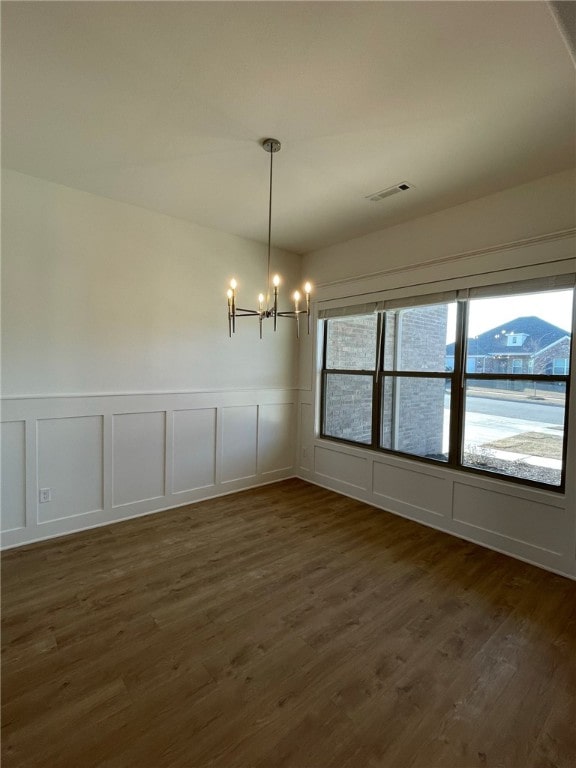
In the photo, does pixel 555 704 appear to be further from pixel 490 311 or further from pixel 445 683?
Result: pixel 490 311

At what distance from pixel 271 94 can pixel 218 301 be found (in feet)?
7.50

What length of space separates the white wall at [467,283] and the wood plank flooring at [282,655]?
0.28 m

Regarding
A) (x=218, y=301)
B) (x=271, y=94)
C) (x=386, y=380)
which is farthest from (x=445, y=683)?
(x=218, y=301)

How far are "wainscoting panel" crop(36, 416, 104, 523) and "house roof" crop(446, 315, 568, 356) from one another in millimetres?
3511

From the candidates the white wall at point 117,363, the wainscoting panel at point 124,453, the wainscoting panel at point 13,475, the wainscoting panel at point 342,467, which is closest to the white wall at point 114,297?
the white wall at point 117,363

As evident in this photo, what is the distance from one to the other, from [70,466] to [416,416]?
3310 millimetres

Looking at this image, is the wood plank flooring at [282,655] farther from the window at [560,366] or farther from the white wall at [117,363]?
the window at [560,366]

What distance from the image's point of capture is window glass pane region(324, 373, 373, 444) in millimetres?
4145

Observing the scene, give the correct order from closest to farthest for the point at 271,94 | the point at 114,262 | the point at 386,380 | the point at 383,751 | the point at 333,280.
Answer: the point at 383,751
the point at 271,94
the point at 114,262
the point at 386,380
the point at 333,280

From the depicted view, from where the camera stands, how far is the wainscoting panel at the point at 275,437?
14.9ft

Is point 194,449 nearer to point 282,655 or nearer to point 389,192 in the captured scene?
point 282,655

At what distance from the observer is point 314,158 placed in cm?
256

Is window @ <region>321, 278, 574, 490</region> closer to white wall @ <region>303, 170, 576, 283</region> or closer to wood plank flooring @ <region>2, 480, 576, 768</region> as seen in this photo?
white wall @ <region>303, 170, 576, 283</region>

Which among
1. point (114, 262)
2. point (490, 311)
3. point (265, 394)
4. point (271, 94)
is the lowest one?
point (265, 394)
